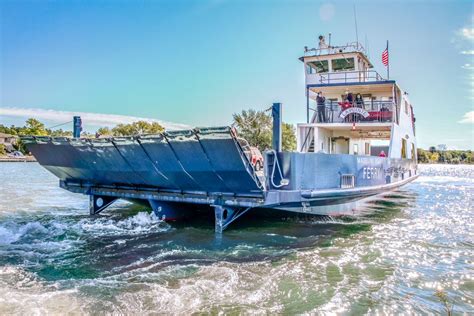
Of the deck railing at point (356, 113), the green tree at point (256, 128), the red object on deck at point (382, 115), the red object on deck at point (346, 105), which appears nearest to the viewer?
the deck railing at point (356, 113)

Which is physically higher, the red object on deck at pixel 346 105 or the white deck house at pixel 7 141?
the white deck house at pixel 7 141

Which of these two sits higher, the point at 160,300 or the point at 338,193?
the point at 338,193

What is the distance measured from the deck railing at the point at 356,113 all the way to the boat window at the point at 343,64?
2.03m

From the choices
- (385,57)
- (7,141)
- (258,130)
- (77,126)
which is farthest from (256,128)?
(7,141)

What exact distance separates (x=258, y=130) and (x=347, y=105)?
29274 mm

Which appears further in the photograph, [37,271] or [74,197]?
[74,197]

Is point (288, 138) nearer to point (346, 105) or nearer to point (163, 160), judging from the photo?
point (346, 105)

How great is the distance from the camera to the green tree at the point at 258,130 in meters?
41.8

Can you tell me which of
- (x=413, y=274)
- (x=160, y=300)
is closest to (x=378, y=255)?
(x=413, y=274)

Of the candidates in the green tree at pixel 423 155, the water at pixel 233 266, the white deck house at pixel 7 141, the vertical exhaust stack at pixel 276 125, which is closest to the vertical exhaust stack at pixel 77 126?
the water at pixel 233 266

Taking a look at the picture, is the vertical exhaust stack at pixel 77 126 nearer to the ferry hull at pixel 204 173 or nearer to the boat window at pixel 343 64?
the ferry hull at pixel 204 173

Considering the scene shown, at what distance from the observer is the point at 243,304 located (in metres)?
4.82

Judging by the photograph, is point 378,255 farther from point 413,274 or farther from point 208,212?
point 208,212

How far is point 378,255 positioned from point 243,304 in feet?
11.4
